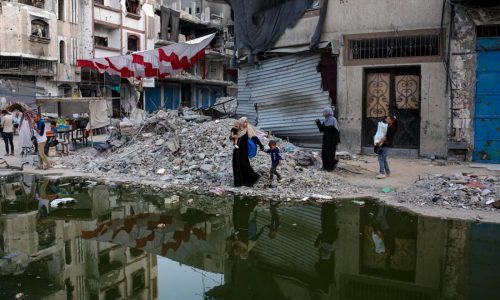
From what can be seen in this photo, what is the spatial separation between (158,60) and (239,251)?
42.5 feet

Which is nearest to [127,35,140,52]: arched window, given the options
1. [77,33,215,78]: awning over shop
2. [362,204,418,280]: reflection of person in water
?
[77,33,215,78]: awning over shop

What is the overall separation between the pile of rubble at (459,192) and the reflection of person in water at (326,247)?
1.85m

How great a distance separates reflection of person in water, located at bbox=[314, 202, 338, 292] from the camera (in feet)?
18.5

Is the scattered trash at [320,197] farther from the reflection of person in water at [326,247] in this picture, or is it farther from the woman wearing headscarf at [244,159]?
the woman wearing headscarf at [244,159]

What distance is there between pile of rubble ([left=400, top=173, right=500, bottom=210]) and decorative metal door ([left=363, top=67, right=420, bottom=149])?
393 cm

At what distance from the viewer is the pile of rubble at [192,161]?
10742 millimetres

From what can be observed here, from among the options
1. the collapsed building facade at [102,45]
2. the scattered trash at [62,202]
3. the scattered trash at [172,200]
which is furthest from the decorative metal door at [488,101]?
the collapsed building facade at [102,45]

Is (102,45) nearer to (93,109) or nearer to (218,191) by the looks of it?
(93,109)

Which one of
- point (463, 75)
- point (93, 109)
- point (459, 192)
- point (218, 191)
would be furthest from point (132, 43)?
point (459, 192)

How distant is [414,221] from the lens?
7980 mm

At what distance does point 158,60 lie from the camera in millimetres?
18219

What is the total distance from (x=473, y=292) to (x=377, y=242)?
6.45 feet

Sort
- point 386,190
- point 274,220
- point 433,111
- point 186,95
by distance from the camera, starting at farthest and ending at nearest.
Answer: point 186,95, point 433,111, point 386,190, point 274,220

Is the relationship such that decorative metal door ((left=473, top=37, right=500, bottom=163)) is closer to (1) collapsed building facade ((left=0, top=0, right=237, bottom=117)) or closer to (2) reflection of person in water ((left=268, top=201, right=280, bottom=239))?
(2) reflection of person in water ((left=268, top=201, right=280, bottom=239))
